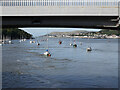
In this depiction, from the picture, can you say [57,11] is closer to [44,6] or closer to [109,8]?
[44,6]

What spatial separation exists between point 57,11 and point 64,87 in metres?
8.78

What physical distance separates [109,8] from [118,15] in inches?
50.9

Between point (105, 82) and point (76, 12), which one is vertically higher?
point (76, 12)

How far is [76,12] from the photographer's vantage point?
27125mm

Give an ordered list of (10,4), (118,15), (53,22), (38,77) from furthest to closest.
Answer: (38,77), (53,22), (10,4), (118,15)

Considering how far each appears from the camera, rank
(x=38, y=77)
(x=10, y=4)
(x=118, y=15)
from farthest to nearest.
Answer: (x=38, y=77), (x=10, y=4), (x=118, y=15)

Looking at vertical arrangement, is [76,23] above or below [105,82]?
above

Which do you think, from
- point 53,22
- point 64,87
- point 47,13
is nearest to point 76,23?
point 53,22

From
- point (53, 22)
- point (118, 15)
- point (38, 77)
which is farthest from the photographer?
point (38, 77)

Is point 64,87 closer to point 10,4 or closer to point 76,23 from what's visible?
point 76,23

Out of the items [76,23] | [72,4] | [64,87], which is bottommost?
[64,87]

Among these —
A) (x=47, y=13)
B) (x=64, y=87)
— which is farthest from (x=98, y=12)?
(x=64, y=87)

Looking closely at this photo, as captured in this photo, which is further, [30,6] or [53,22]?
[53,22]

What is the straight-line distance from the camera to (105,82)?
3147 cm
